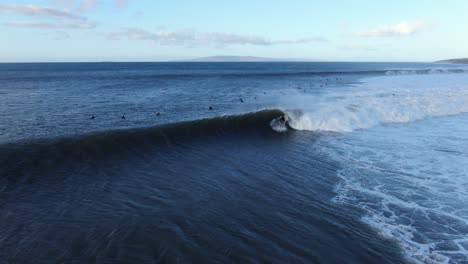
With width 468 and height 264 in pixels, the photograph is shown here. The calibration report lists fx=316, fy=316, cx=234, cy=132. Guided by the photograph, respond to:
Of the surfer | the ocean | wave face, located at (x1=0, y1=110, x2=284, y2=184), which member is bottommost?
the ocean

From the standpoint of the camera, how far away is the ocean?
29.3ft

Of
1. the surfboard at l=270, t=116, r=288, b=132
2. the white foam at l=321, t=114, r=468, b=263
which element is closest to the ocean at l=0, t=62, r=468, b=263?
the white foam at l=321, t=114, r=468, b=263

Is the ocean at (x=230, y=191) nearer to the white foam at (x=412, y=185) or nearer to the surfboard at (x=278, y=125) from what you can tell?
the white foam at (x=412, y=185)

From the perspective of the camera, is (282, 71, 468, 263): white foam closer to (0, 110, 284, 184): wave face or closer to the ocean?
the ocean

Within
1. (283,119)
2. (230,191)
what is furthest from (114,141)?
(283,119)

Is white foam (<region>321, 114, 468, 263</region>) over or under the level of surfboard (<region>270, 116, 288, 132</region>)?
under

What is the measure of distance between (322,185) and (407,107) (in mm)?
22630

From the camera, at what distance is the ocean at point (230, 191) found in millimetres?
8945

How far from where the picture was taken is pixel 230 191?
12.9m

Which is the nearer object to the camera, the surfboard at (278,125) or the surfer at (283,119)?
the surfboard at (278,125)

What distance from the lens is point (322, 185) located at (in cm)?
1362

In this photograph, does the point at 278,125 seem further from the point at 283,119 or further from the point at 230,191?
the point at 230,191

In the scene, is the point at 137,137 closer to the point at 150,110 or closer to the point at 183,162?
the point at 183,162

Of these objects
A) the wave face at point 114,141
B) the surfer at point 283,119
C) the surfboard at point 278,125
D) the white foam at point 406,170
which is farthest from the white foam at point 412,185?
the wave face at point 114,141
